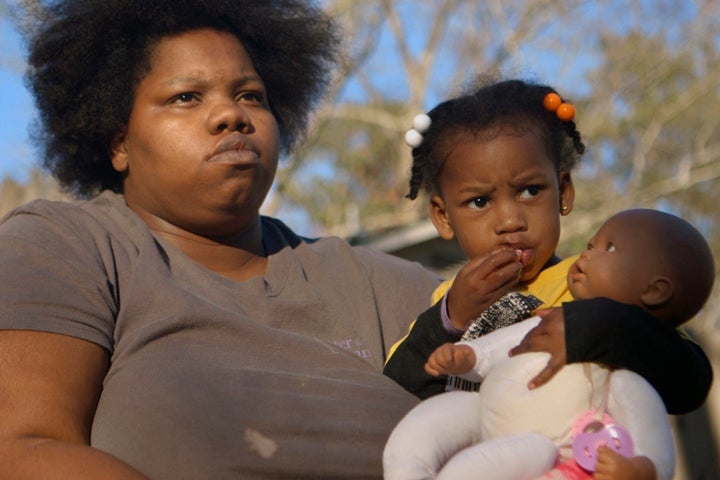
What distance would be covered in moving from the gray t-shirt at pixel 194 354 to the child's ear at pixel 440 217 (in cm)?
39

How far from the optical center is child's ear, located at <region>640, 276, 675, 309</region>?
86.8 inches

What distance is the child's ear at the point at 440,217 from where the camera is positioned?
120 inches

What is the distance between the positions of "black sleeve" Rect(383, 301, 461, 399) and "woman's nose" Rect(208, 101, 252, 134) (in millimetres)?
823

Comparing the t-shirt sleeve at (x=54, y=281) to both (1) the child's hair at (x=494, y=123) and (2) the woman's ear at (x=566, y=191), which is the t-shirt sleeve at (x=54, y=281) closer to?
(1) the child's hair at (x=494, y=123)

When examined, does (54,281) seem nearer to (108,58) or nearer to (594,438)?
(108,58)

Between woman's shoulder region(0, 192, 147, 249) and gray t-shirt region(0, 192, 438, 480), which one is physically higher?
woman's shoulder region(0, 192, 147, 249)

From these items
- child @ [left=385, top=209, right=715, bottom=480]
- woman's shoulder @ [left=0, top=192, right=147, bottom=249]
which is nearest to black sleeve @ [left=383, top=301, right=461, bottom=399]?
child @ [left=385, top=209, right=715, bottom=480]

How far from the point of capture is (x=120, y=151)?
3381 millimetres

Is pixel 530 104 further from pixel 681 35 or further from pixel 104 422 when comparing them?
pixel 681 35

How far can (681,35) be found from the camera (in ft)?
61.1

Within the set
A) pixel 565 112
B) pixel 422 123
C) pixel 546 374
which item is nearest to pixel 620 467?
pixel 546 374

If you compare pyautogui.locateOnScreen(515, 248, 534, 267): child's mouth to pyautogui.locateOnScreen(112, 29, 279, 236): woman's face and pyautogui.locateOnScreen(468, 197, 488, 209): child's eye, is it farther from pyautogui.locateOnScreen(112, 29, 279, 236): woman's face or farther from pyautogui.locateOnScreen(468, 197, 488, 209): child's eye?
pyautogui.locateOnScreen(112, 29, 279, 236): woman's face

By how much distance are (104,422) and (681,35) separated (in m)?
17.7

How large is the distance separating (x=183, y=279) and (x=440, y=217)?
0.75 m
